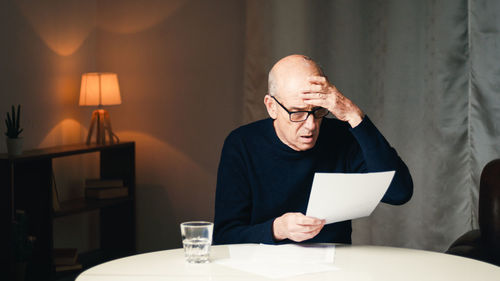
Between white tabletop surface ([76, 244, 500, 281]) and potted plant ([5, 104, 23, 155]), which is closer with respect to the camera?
white tabletop surface ([76, 244, 500, 281])

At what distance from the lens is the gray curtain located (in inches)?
127

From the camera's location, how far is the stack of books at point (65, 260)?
3.57 m

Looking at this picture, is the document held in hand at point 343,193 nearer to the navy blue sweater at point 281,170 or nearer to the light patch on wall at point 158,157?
the navy blue sweater at point 281,170

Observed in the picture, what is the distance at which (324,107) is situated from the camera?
1845mm

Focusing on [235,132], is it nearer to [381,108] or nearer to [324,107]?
[324,107]

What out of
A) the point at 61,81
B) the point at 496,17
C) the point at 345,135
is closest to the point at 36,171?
the point at 61,81

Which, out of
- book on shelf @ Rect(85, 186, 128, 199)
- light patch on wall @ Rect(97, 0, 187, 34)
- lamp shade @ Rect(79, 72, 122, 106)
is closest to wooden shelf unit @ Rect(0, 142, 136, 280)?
book on shelf @ Rect(85, 186, 128, 199)

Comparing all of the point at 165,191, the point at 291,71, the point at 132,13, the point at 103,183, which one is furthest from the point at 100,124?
the point at 291,71

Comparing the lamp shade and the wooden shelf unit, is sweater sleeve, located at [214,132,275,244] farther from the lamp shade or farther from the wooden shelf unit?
the lamp shade

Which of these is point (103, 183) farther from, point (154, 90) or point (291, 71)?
point (291, 71)

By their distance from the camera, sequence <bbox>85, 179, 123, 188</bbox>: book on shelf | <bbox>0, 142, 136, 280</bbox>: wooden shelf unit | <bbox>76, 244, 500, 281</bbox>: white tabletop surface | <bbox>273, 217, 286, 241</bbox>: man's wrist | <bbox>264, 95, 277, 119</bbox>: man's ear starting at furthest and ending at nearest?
1. <bbox>85, 179, 123, 188</bbox>: book on shelf
2. <bbox>0, 142, 136, 280</bbox>: wooden shelf unit
3. <bbox>264, 95, 277, 119</bbox>: man's ear
4. <bbox>273, 217, 286, 241</bbox>: man's wrist
5. <bbox>76, 244, 500, 281</bbox>: white tabletop surface

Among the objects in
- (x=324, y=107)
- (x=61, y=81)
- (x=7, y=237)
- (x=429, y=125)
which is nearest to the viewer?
(x=324, y=107)

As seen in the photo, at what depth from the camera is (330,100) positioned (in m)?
1.83

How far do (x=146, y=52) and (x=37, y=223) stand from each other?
138cm
